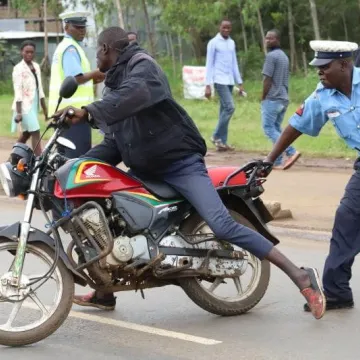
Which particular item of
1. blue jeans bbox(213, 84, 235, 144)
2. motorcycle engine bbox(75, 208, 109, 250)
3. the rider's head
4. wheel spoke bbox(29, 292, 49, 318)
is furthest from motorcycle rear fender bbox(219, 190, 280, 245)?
blue jeans bbox(213, 84, 235, 144)

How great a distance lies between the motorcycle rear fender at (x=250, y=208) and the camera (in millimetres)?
6172

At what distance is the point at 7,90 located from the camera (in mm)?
35969

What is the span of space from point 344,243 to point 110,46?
193 cm

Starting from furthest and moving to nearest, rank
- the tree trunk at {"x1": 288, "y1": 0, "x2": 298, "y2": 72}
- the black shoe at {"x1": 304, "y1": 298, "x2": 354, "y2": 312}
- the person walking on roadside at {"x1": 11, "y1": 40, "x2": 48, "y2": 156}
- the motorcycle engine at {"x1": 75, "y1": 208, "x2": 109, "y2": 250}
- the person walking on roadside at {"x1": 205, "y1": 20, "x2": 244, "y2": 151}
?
1. the tree trunk at {"x1": 288, "y1": 0, "x2": 298, "y2": 72}
2. the person walking on roadside at {"x1": 205, "y1": 20, "x2": 244, "y2": 151}
3. the person walking on roadside at {"x1": 11, "y1": 40, "x2": 48, "y2": 156}
4. the black shoe at {"x1": 304, "y1": 298, "x2": 354, "y2": 312}
5. the motorcycle engine at {"x1": 75, "y1": 208, "x2": 109, "y2": 250}

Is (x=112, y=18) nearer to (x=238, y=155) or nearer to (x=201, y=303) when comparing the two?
(x=238, y=155)

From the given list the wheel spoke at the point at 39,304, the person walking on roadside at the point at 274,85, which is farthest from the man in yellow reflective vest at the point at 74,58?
the person walking on roadside at the point at 274,85

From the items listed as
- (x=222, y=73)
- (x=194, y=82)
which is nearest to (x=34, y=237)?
(x=222, y=73)

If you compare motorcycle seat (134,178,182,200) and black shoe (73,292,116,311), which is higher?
motorcycle seat (134,178,182,200)

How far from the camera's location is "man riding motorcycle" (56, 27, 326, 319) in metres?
5.64

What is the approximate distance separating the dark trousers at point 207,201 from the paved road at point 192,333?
1.65 ft

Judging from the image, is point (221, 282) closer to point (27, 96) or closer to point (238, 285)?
point (238, 285)

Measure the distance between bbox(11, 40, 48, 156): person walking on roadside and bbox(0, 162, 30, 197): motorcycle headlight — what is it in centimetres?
770

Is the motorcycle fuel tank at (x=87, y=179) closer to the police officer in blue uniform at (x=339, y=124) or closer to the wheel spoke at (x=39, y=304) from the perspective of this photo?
the wheel spoke at (x=39, y=304)

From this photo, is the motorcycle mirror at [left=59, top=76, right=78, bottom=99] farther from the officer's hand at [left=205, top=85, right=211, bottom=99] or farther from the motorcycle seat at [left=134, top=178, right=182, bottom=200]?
the officer's hand at [left=205, top=85, right=211, bottom=99]
